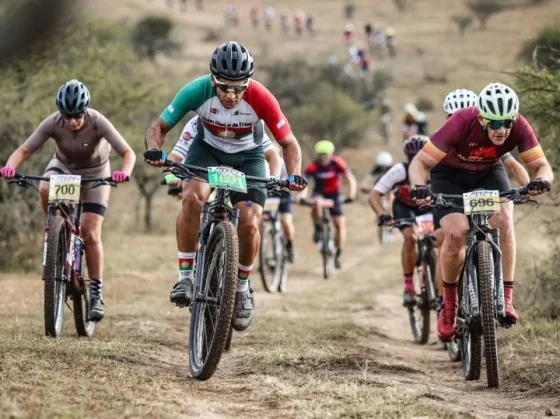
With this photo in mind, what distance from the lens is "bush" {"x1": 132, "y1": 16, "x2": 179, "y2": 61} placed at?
221ft

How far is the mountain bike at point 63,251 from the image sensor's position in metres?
8.71

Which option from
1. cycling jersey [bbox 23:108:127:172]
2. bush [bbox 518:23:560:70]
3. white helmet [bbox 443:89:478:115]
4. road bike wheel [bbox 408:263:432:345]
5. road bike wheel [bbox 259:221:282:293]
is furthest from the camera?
road bike wheel [bbox 259:221:282:293]

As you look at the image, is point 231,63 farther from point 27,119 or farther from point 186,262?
point 27,119

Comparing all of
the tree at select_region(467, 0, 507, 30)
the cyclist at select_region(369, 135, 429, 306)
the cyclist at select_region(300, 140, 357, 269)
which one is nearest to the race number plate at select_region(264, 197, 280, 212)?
the cyclist at select_region(300, 140, 357, 269)

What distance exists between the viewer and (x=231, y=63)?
7.30 meters

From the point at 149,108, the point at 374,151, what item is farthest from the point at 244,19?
the point at 149,108

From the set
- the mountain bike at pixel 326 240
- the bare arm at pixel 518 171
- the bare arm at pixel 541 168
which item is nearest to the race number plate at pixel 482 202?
the bare arm at pixel 541 168

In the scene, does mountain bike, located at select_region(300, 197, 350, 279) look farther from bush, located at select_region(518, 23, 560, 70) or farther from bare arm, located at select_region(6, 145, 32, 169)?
bare arm, located at select_region(6, 145, 32, 169)

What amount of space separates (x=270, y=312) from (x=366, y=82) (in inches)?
2059

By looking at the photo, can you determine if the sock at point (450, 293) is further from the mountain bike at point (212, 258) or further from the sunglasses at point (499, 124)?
the mountain bike at point (212, 258)

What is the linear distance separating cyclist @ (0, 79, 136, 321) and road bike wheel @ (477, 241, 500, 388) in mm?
3277

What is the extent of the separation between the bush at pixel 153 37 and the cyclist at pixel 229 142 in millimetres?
59043

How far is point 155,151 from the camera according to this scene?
7.07 m

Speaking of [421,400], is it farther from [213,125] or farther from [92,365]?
[213,125]
